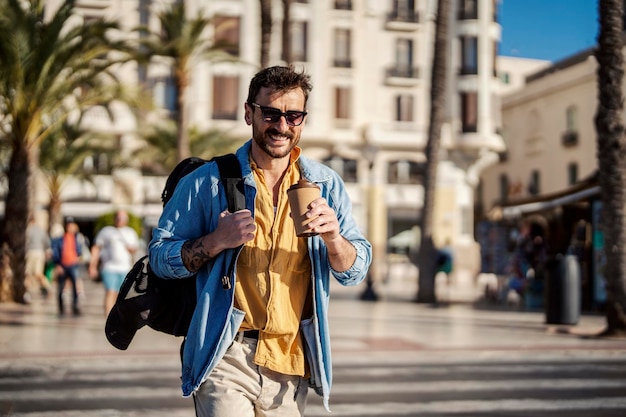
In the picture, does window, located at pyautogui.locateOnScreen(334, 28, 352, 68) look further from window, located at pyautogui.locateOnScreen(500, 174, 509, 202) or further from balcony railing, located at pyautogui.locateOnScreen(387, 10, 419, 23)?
window, located at pyautogui.locateOnScreen(500, 174, 509, 202)

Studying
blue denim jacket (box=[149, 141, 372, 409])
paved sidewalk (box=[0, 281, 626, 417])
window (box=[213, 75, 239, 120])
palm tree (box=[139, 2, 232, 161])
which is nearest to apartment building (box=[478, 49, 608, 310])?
palm tree (box=[139, 2, 232, 161])

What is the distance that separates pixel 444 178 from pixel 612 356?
35406mm

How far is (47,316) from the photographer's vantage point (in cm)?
1670

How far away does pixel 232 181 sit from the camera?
333cm

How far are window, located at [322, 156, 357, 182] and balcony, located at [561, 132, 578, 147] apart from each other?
36.5 ft

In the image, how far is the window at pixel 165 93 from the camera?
43.2m

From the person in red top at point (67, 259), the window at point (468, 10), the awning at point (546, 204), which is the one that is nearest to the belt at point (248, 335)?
the person in red top at point (67, 259)

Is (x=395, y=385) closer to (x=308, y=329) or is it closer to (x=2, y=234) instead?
(x=308, y=329)

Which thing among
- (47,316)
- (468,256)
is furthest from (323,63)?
(47,316)

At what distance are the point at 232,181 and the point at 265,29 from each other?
18730mm

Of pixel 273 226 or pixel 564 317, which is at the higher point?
pixel 273 226

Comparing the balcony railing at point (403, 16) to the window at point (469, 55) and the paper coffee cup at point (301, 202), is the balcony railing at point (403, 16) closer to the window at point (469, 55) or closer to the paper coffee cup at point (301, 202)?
the window at point (469, 55)

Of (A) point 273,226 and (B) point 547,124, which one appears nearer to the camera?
(A) point 273,226

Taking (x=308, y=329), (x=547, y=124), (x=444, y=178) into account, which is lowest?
(x=308, y=329)
